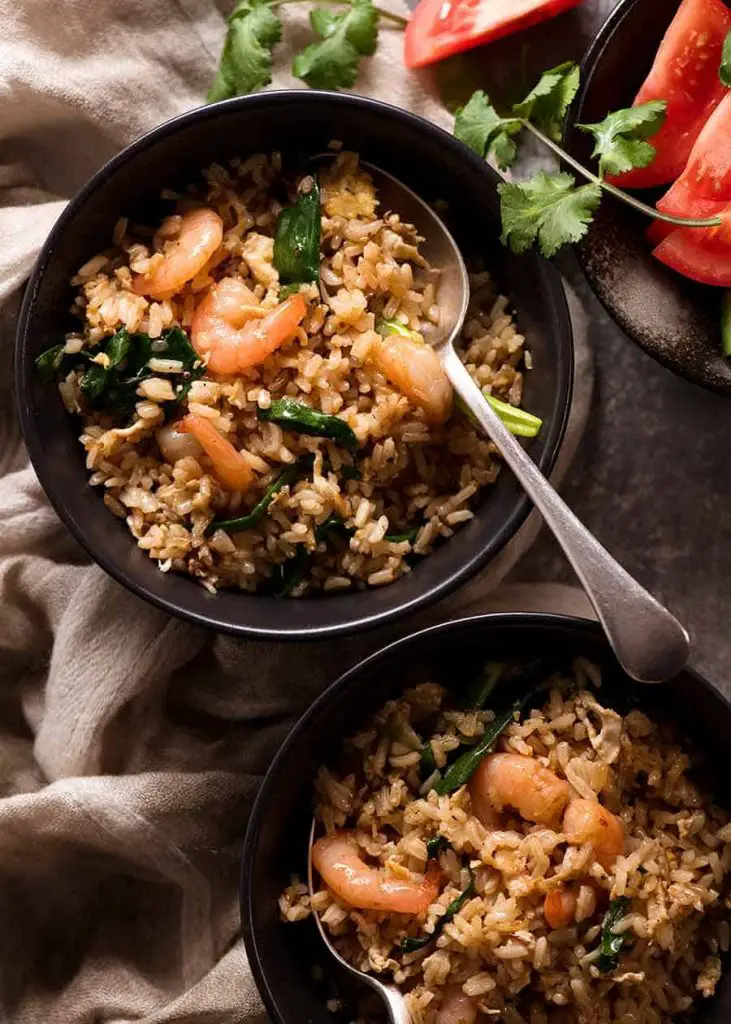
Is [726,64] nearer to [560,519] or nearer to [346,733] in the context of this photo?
[560,519]

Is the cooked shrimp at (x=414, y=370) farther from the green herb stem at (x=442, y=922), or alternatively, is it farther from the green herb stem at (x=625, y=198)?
the green herb stem at (x=442, y=922)

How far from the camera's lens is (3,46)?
7.08 ft

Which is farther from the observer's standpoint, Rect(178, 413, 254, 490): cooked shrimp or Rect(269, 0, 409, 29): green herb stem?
Rect(269, 0, 409, 29): green herb stem

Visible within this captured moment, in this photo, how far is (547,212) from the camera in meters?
1.90

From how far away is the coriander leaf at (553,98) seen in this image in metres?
2.00

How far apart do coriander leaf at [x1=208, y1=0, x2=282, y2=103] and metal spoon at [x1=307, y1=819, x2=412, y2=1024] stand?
1.31 m

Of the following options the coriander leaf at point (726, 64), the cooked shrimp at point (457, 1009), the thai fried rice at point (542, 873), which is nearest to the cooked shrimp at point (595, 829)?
the thai fried rice at point (542, 873)

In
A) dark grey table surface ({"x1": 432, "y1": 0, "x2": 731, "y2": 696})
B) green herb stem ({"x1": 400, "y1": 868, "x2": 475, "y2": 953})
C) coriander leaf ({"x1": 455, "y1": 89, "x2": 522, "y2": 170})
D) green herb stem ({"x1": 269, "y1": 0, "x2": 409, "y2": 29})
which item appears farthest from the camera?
dark grey table surface ({"x1": 432, "y1": 0, "x2": 731, "y2": 696})

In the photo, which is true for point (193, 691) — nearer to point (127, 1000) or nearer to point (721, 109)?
point (127, 1000)

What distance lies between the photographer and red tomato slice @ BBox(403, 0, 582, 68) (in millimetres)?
2111

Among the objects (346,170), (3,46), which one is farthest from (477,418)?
(3,46)

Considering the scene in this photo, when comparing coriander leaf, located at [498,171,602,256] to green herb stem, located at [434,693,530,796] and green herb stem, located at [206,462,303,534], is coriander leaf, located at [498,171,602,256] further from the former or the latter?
green herb stem, located at [434,693,530,796]

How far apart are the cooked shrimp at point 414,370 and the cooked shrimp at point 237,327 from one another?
5.9 inches

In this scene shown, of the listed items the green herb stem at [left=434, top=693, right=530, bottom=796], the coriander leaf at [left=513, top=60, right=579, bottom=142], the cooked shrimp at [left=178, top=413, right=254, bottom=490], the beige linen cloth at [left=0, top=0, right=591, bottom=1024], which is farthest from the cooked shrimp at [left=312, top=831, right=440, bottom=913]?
the coriander leaf at [left=513, top=60, right=579, bottom=142]
